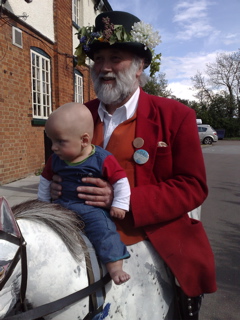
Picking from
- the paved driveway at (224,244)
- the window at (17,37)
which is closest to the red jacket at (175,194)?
the paved driveway at (224,244)

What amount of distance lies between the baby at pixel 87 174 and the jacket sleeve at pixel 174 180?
12cm

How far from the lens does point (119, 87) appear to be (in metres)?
1.83

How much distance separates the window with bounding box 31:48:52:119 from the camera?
827 centimetres

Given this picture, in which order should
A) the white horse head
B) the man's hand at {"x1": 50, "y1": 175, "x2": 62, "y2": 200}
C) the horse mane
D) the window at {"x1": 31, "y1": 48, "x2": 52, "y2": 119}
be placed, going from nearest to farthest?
the white horse head
the horse mane
the man's hand at {"x1": 50, "y1": 175, "x2": 62, "y2": 200}
the window at {"x1": 31, "y1": 48, "x2": 52, "y2": 119}

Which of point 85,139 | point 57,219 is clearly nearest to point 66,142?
point 85,139

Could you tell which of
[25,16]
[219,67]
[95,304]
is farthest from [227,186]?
[219,67]

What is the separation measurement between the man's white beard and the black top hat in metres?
0.10

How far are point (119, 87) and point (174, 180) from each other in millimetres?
642

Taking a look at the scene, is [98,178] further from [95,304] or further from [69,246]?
[95,304]

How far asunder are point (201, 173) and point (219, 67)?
5010 cm

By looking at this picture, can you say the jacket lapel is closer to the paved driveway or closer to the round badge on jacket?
the round badge on jacket

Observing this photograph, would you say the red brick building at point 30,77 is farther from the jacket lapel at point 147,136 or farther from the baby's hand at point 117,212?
the baby's hand at point 117,212

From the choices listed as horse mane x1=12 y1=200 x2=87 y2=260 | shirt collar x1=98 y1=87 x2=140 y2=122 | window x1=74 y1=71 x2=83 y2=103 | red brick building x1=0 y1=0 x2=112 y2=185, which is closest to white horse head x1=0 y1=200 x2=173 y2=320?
horse mane x1=12 y1=200 x2=87 y2=260

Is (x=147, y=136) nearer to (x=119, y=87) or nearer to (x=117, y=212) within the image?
(x=119, y=87)
